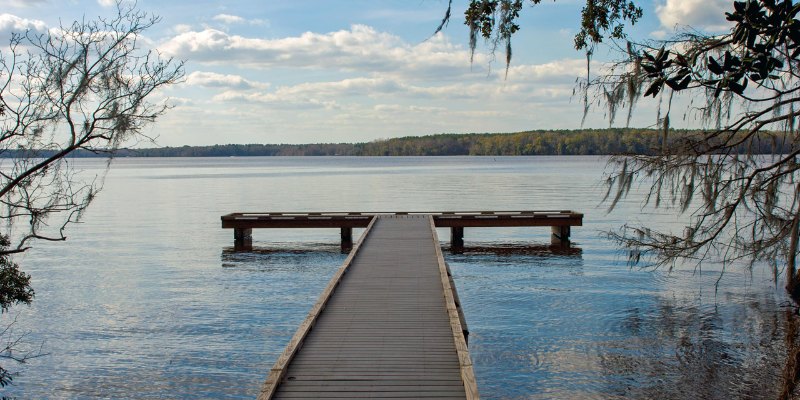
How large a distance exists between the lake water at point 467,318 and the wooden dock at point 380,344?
5.05ft

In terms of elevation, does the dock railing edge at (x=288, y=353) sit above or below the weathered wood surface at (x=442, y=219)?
above

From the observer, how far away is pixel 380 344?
27.6 feet

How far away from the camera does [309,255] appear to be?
23.7 metres

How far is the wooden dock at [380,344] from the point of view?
687 centimetres

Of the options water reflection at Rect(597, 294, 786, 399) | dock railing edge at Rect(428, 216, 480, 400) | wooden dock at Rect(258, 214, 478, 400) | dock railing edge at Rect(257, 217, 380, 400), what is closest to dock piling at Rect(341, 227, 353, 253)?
wooden dock at Rect(258, 214, 478, 400)

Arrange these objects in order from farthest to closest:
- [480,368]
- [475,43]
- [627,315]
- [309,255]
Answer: [309,255] < [627,315] < [480,368] < [475,43]

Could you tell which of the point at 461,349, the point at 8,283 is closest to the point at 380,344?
the point at 461,349

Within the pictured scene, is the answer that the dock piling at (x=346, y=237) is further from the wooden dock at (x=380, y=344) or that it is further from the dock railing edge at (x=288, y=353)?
the dock railing edge at (x=288, y=353)

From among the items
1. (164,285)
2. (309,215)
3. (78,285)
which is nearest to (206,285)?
(164,285)

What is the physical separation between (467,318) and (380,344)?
609 cm

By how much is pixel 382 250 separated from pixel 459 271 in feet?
13.6

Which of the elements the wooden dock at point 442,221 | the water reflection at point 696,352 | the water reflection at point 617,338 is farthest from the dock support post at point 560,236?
the water reflection at point 696,352

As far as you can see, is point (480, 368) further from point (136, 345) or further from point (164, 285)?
point (164, 285)

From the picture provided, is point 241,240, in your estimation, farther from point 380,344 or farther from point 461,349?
point 461,349
